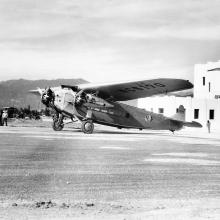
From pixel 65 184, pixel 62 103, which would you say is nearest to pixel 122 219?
pixel 65 184

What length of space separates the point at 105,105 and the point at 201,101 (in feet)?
99.8

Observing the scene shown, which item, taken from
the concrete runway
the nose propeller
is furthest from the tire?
the concrete runway

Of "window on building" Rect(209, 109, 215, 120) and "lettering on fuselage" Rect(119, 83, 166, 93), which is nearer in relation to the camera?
"lettering on fuselage" Rect(119, 83, 166, 93)

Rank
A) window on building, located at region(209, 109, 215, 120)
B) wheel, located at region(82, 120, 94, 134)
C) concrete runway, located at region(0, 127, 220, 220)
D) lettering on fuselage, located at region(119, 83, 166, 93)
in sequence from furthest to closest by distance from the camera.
Answer: 1. window on building, located at region(209, 109, 215, 120)
2. lettering on fuselage, located at region(119, 83, 166, 93)
3. wheel, located at region(82, 120, 94, 134)
4. concrete runway, located at region(0, 127, 220, 220)

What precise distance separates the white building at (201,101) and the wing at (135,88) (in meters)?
26.2

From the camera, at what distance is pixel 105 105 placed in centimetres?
2892

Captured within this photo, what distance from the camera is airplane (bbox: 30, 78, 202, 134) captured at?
28.2 meters

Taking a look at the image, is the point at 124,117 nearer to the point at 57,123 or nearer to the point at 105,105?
the point at 105,105

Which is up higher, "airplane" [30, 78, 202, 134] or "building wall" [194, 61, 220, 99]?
"building wall" [194, 61, 220, 99]

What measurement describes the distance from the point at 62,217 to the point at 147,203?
5.27ft

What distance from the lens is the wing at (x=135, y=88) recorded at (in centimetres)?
2733

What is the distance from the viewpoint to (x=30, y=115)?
6775 centimetres

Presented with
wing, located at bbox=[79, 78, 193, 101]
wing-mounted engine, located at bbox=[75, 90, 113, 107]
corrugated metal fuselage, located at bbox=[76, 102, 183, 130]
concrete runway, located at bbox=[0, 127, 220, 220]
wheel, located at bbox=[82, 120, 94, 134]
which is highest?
wing, located at bbox=[79, 78, 193, 101]

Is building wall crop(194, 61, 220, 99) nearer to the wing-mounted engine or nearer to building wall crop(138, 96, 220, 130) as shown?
building wall crop(138, 96, 220, 130)
